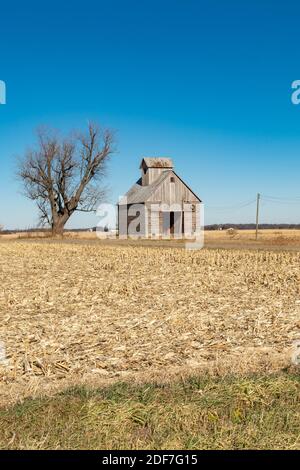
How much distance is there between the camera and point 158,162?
5403 centimetres

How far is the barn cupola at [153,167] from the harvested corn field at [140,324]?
35.3m

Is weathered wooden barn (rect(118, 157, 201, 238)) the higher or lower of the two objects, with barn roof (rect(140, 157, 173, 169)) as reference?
lower

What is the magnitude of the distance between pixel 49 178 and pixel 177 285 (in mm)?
45894

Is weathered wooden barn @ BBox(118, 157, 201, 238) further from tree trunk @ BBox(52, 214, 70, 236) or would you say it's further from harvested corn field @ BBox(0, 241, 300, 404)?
harvested corn field @ BBox(0, 241, 300, 404)

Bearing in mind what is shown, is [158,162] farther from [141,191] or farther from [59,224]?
[59,224]

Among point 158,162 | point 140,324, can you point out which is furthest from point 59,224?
point 140,324

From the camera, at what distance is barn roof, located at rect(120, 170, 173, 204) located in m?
50.2

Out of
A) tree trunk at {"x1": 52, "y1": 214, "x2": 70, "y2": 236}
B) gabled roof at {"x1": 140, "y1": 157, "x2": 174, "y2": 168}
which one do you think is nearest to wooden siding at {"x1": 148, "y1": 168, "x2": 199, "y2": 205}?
gabled roof at {"x1": 140, "y1": 157, "x2": 174, "y2": 168}

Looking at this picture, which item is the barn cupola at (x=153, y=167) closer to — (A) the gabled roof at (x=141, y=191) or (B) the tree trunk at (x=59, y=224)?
(A) the gabled roof at (x=141, y=191)

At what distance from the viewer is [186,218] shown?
51.1 metres

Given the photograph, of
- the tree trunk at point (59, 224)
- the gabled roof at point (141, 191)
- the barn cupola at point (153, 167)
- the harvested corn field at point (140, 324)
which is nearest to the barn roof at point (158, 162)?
the barn cupola at point (153, 167)

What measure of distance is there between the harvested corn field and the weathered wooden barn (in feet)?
99.2
